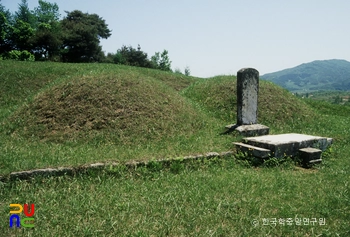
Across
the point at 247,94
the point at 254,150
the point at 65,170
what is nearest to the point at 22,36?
the point at 247,94

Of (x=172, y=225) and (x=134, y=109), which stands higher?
(x=134, y=109)

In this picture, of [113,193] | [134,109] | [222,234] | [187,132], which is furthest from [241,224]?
[134,109]

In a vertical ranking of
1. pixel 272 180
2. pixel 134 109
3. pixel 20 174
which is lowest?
pixel 272 180

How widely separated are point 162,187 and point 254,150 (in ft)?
9.81

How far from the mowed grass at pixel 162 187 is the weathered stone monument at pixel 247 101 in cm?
88

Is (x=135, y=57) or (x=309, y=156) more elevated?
(x=135, y=57)

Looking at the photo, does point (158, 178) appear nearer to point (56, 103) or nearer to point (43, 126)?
point (43, 126)

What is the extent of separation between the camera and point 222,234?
350 cm

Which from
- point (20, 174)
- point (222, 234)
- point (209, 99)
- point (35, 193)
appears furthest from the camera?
point (209, 99)

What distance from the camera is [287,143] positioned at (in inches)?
275

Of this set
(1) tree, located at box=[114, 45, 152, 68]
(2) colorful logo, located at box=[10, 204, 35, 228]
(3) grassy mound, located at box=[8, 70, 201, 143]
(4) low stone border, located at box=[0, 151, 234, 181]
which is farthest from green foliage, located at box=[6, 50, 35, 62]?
(2) colorful logo, located at box=[10, 204, 35, 228]

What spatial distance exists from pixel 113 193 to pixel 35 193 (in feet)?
4.58

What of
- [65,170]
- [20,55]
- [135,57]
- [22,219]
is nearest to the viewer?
[22,219]

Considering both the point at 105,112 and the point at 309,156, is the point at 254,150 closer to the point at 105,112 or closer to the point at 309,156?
the point at 309,156
